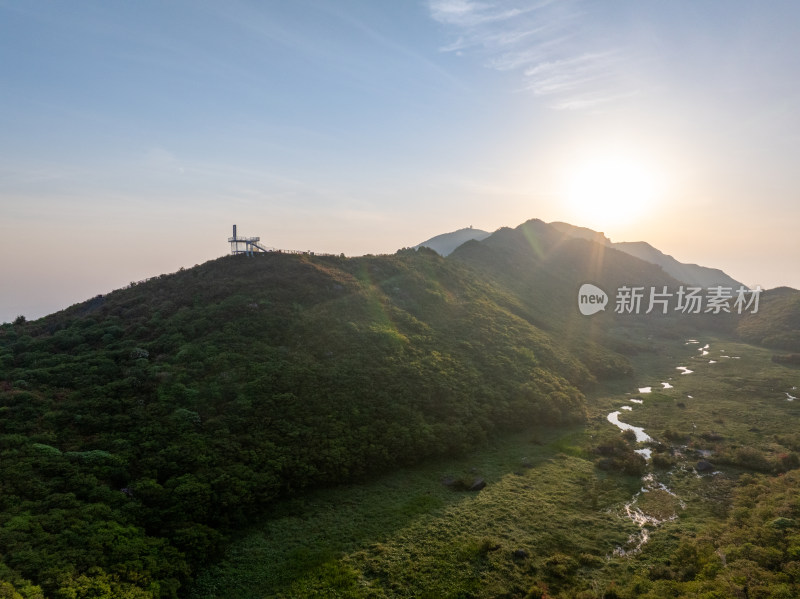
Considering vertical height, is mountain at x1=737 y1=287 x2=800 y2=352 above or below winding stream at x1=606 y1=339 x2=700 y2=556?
above

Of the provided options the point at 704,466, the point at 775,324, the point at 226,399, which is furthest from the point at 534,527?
the point at 775,324

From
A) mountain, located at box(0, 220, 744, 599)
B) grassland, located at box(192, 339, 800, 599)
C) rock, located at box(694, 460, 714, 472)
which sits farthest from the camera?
rock, located at box(694, 460, 714, 472)

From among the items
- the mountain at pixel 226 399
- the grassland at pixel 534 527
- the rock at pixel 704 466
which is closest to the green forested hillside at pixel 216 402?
the mountain at pixel 226 399

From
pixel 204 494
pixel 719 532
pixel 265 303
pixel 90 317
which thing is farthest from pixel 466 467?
pixel 90 317

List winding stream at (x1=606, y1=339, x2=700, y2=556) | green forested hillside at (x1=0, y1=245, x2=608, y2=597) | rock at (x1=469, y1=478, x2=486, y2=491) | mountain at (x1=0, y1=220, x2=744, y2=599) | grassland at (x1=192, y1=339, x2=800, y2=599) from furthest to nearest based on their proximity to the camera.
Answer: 1. rock at (x1=469, y1=478, x2=486, y2=491)
2. winding stream at (x1=606, y1=339, x2=700, y2=556)
3. mountain at (x1=0, y1=220, x2=744, y2=599)
4. green forested hillside at (x1=0, y1=245, x2=608, y2=597)
5. grassland at (x1=192, y1=339, x2=800, y2=599)

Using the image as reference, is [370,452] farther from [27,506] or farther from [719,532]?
[719,532]

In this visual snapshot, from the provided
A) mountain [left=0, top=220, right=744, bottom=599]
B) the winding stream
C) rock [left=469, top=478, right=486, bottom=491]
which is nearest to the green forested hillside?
mountain [left=0, top=220, right=744, bottom=599]

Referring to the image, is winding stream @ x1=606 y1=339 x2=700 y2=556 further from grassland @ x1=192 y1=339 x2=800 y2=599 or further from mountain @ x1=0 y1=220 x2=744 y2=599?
mountain @ x1=0 y1=220 x2=744 y2=599

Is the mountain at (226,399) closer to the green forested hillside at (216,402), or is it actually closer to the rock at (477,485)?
the green forested hillside at (216,402)

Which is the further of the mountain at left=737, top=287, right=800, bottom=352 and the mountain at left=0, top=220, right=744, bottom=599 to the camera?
the mountain at left=737, top=287, right=800, bottom=352
